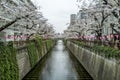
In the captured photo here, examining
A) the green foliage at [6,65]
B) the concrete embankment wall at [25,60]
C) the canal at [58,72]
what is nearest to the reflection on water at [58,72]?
the canal at [58,72]

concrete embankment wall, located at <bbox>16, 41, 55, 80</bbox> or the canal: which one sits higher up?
concrete embankment wall, located at <bbox>16, 41, 55, 80</bbox>

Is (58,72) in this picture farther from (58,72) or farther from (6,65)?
(6,65)

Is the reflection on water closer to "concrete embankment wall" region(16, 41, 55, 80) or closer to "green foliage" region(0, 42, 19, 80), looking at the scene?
"concrete embankment wall" region(16, 41, 55, 80)

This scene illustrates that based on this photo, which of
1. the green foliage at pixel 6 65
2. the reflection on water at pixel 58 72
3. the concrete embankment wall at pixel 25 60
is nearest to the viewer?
the green foliage at pixel 6 65

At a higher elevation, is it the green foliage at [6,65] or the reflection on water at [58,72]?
the green foliage at [6,65]

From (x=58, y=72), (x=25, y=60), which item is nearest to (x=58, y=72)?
(x=58, y=72)

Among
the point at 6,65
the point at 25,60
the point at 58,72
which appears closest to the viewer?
the point at 6,65

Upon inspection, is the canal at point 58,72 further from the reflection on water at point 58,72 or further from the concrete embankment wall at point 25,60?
the concrete embankment wall at point 25,60

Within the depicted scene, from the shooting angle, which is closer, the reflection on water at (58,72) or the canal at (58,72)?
the canal at (58,72)

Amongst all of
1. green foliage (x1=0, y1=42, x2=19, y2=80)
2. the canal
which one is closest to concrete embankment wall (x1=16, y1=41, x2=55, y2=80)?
the canal

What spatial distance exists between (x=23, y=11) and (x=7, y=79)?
21.3ft

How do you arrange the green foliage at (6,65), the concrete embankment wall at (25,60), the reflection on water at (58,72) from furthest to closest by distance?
the reflection on water at (58,72) < the concrete embankment wall at (25,60) < the green foliage at (6,65)

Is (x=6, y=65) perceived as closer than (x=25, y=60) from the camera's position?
Yes

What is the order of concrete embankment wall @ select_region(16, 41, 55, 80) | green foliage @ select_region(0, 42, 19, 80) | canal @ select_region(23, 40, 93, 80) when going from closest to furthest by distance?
green foliage @ select_region(0, 42, 19, 80) < concrete embankment wall @ select_region(16, 41, 55, 80) < canal @ select_region(23, 40, 93, 80)
